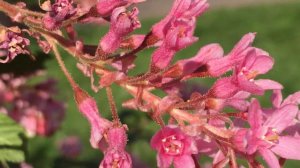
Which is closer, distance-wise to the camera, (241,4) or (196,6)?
(196,6)

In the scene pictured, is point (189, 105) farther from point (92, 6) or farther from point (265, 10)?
point (265, 10)

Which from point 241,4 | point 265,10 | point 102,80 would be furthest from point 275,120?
point 241,4

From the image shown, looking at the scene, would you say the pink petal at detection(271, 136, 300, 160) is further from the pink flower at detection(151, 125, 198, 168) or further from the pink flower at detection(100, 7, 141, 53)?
the pink flower at detection(100, 7, 141, 53)

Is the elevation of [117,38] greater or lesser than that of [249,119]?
greater

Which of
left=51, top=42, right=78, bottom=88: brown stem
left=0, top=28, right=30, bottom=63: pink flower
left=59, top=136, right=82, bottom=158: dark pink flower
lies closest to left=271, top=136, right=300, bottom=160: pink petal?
left=51, top=42, right=78, bottom=88: brown stem

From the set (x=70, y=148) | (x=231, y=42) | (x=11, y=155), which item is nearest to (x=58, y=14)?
(x=11, y=155)

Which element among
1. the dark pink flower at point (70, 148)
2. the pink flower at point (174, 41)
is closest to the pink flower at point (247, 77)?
the pink flower at point (174, 41)
